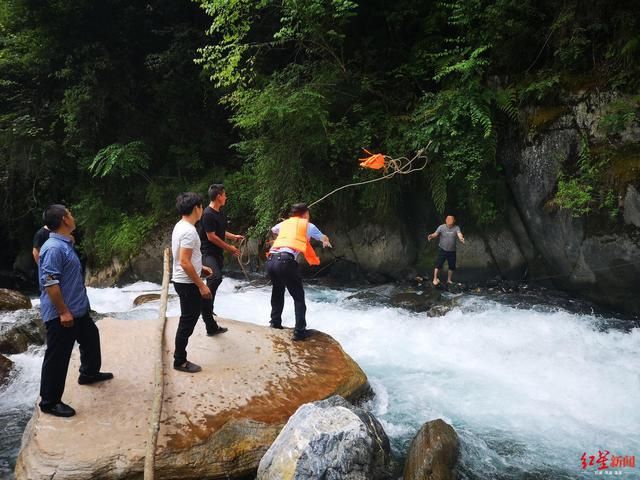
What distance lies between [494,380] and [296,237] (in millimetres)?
3286

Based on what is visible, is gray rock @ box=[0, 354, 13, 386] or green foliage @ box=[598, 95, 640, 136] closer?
gray rock @ box=[0, 354, 13, 386]

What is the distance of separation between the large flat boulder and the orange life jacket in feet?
3.98

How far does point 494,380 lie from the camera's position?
226 inches

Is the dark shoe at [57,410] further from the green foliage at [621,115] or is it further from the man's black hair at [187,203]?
the green foliage at [621,115]

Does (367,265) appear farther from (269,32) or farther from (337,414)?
(337,414)

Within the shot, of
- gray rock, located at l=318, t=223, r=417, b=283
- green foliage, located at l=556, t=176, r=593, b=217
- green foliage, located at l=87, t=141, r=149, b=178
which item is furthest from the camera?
green foliage, located at l=87, t=141, r=149, b=178

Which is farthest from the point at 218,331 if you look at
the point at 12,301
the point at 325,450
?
the point at 12,301

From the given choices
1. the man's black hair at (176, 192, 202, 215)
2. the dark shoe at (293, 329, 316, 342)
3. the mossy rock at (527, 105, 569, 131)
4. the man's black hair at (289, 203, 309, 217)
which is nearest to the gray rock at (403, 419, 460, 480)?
the dark shoe at (293, 329, 316, 342)

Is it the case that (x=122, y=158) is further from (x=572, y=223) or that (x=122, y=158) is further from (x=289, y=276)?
(x=572, y=223)

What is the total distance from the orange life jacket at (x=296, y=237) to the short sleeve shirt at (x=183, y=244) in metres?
1.31

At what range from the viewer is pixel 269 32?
11.4 meters

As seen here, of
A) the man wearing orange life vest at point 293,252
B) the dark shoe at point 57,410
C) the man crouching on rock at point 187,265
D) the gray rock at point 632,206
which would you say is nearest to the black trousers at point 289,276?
the man wearing orange life vest at point 293,252

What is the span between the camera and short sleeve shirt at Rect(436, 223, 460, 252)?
9492mm

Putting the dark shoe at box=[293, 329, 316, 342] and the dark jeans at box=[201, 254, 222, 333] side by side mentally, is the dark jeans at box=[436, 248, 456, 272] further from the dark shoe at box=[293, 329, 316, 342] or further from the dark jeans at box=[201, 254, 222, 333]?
the dark jeans at box=[201, 254, 222, 333]
